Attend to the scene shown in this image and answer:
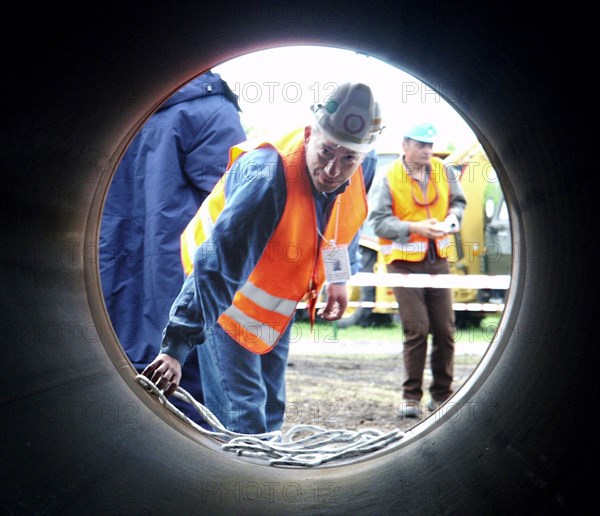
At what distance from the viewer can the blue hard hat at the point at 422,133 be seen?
14.3 feet

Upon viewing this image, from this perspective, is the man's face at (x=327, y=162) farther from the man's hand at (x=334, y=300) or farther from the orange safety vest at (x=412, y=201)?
the orange safety vest at (x=412, y=201)

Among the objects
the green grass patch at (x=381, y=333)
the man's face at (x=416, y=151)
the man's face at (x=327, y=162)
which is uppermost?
the man's face at (x=416, y=151)

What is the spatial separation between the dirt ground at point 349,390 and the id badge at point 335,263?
1.01 m

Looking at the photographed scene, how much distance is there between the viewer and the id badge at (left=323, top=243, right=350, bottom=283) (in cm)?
281

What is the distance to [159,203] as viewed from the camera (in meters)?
2.94

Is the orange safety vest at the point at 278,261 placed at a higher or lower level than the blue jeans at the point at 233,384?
higher

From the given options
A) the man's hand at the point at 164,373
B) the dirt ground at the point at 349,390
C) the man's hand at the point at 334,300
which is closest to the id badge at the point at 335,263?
the man's hand at the point at 334,300

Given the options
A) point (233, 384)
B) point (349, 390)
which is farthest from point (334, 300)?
point (349, 390)

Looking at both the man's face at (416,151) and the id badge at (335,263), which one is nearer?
the id badge at (335,263)

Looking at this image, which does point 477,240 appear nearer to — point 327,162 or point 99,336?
point 327,162

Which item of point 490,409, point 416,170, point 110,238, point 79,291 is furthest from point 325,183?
point 416,170

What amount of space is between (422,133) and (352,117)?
175cm

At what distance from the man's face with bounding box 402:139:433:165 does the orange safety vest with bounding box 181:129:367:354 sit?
1.77 meters

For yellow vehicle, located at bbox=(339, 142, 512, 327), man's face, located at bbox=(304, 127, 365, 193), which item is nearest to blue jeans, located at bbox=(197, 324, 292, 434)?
man's face, located at bbox=(304, 127, 365, 193)
